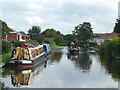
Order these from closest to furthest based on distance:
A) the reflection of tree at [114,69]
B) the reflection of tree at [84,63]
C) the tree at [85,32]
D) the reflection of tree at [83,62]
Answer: the reflection of tree at [114,69]
the reflection of tree at [84,63]
the reflection of tree at [83,62]
the tree at [85,32]

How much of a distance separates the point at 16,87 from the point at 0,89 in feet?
12.5

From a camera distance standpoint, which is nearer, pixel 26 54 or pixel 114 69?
pixel 114 69

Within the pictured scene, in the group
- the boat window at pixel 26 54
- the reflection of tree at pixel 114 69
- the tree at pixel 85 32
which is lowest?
the reflection of tree at pixel 114 69

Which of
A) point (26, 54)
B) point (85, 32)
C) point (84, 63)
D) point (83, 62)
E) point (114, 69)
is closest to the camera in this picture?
point (114, 69)

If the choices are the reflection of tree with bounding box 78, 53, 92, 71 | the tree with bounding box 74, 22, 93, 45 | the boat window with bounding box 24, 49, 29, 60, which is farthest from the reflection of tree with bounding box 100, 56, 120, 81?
the tree with bounding box 74, 22, 93, 45

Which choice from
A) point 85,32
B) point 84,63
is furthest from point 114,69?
point 85,32

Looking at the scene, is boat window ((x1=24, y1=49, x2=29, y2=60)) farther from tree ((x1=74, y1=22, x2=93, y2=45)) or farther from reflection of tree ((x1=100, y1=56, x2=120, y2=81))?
tree ((x1=74, y1=22, x2=93, y2=45))

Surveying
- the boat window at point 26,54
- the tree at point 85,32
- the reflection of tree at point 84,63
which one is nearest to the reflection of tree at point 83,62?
the reflection of tree at point 84,63

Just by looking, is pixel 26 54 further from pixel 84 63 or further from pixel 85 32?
pixel 85 32

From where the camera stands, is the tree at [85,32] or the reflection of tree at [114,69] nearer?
the reflection of tree at [114,69]

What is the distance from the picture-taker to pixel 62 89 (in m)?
15.3

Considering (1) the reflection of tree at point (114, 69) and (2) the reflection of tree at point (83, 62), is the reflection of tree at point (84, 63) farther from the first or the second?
(1) the reflection of tree at point (114, 69)

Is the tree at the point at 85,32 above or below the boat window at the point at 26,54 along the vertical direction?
above

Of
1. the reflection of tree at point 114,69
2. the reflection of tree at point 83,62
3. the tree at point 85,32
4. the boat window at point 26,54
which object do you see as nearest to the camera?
the reflection of tree at point 114,69
